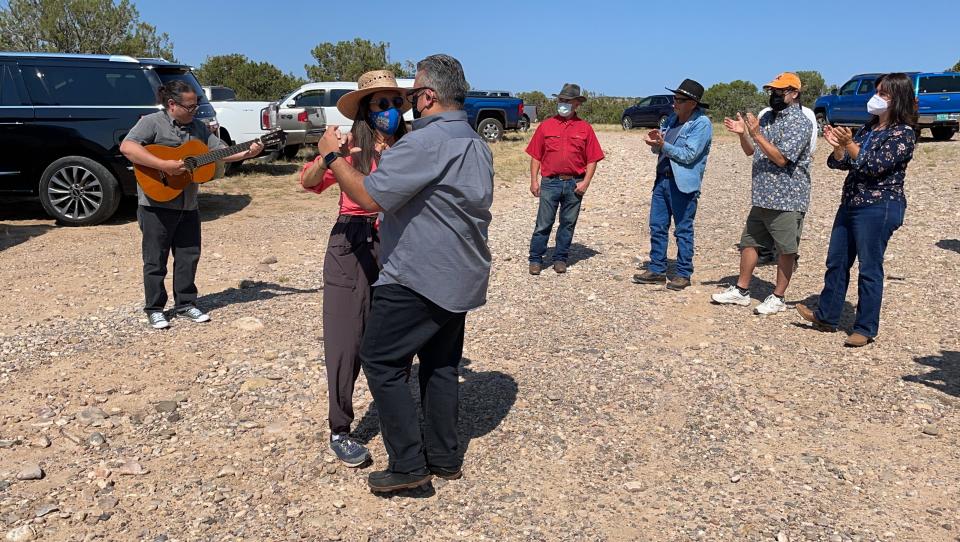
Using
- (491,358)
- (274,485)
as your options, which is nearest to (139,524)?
(274,485)

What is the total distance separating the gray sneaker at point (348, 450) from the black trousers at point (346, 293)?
7.3 inches

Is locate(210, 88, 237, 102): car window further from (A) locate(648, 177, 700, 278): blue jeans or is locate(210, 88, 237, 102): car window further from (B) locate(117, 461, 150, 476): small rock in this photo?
(B) locate(117, 461, 150, 476): small rock

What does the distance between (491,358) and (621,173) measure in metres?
11.0

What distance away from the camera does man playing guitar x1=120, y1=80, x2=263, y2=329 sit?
5.69 meters

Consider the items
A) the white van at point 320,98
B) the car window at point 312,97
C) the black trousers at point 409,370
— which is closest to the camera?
the black trousers at point 409,370

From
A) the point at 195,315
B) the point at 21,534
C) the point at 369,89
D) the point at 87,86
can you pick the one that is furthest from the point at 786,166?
the point at 87,86

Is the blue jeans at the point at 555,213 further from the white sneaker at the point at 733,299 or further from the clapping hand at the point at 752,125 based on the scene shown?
the clapping hand at the point at 752,125

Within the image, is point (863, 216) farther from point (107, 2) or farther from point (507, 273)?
point (107, 2)

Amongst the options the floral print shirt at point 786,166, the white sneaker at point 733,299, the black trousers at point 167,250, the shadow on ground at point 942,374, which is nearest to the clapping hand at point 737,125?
the floral print shirt at point 786,166

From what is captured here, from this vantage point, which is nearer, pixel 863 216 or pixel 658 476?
pixel 658 476

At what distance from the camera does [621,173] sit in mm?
15734

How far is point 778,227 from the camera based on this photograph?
6133mm

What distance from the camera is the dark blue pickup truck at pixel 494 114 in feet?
71.3

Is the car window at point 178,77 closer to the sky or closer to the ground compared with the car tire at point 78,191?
closer to the sky
